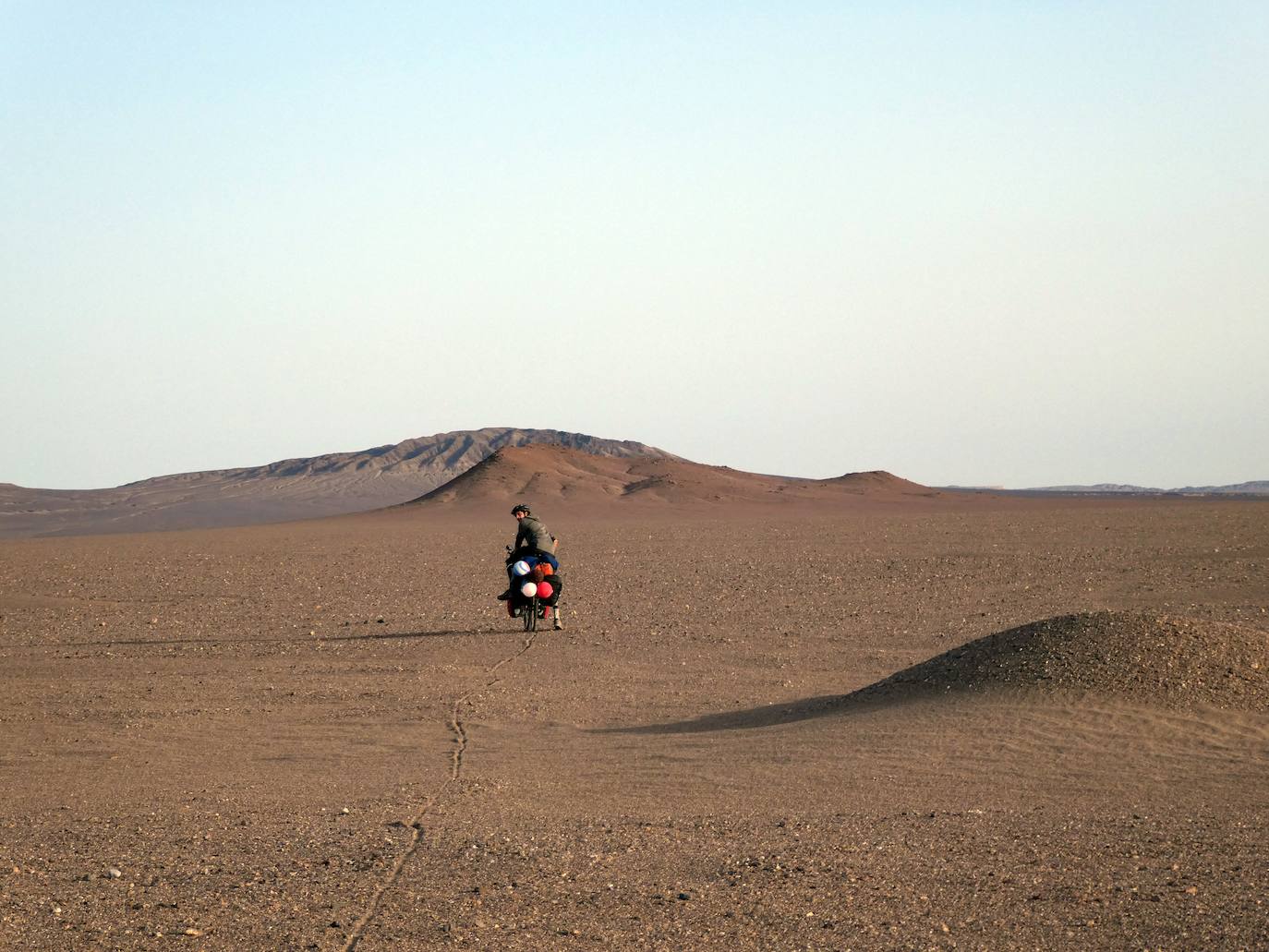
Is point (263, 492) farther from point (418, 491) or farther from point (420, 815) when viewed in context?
point (420, 815)

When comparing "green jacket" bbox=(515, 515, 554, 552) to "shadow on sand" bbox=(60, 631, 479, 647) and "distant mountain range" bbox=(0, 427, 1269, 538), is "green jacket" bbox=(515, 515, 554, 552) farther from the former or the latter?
"distant mountain range" bbox=(0, 427, 1269, 538)

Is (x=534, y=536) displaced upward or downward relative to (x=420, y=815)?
upward

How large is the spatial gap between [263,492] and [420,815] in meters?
141

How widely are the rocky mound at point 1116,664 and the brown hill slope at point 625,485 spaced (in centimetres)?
6860

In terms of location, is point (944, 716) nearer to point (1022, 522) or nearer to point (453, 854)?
point (453, 854)

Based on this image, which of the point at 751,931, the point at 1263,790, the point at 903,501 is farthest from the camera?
the point at 903,501

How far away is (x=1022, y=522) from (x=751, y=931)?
47.2 meters

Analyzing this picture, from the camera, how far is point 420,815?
895 cm

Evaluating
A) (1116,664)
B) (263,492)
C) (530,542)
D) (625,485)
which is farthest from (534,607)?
(263,492)

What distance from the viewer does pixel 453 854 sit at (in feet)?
25.8

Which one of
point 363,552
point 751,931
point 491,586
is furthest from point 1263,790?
point 363,552

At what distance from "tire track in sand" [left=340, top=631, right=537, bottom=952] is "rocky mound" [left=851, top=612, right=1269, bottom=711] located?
3.69 meters

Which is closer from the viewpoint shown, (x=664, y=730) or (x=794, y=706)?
(x=664, y=730)

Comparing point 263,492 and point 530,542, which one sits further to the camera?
point 263,492
